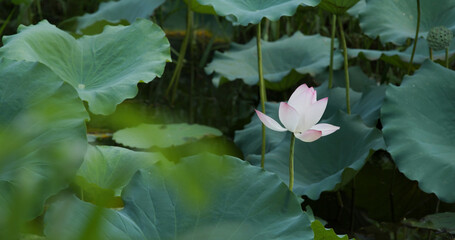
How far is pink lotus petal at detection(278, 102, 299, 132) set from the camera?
3.29 feet

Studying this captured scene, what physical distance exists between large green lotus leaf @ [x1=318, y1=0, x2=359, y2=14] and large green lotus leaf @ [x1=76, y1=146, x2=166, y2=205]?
2.07 feet

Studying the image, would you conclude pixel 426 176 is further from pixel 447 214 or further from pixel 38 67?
pixel 38 67

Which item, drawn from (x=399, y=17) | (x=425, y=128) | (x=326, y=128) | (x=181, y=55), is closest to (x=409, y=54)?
(x=399, y=17)

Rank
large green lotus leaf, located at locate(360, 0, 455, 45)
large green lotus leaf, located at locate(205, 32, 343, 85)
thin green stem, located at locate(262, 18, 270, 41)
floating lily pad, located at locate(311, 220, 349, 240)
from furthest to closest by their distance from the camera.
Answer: thin green stem, located at locate(262, 18, 270, 41), large green lotus leaf, located at locate(205, 32, 343, 85), large green lotus leaf, located at locate(360, 0, 455, 45), floating lily pad, located at locate(311, 220, 349, 240)

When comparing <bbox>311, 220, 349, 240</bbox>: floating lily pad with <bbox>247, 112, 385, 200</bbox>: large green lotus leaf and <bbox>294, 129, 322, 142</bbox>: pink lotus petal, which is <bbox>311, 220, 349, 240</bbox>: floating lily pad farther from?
<bbox>247, 112, 385, 200</bbox>: large green lotus leaf

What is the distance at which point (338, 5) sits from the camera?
1.61 metres

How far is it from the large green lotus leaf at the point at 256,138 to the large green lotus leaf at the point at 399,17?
43 centimetres

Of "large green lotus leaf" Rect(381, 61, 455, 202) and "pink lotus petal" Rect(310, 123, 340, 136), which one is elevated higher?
"pink lotus petal" Rect(310, 123, 340, 136)

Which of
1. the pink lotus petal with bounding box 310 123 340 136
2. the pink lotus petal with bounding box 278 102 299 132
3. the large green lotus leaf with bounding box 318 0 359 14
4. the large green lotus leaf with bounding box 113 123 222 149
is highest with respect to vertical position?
the pink lotus petal with bounding box 278 102 299 132

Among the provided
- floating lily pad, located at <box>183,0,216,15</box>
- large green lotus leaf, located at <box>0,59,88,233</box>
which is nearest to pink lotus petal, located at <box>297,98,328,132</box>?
large green lotus leaf, located at <box>0,59,88,233</box>

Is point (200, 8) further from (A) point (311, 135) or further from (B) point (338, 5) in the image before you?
(A) point (311, 135)

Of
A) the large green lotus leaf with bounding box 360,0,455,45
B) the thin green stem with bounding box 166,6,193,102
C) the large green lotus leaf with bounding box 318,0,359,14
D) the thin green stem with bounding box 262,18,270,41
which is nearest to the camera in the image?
the large green lotus leaf with bounding box 318,0,359,14

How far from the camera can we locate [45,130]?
1128mm

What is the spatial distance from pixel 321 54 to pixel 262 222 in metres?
1.54
